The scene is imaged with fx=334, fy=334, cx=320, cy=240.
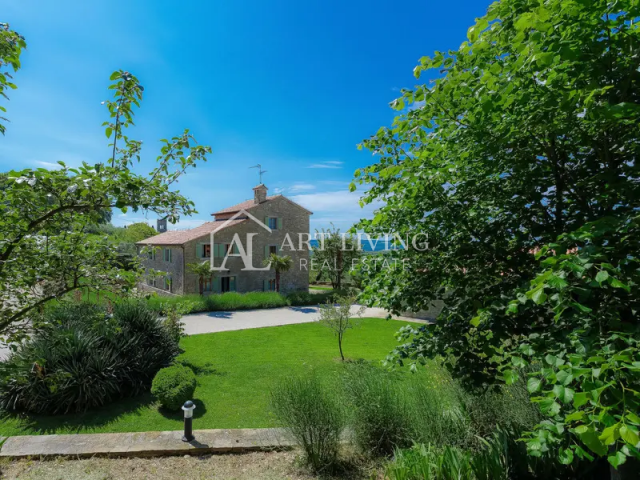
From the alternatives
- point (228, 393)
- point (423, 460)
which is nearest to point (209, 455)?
point (228, 393)

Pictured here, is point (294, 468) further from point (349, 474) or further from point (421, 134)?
point (421, 134)

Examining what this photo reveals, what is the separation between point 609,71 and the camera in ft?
7.47

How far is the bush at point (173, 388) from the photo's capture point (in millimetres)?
6480

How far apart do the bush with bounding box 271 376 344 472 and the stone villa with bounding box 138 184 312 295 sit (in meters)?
20.2

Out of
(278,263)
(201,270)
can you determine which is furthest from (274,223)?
(201,270)

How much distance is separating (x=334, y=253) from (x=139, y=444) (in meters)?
23.3

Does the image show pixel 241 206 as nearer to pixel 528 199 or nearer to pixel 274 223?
pixel 274 223

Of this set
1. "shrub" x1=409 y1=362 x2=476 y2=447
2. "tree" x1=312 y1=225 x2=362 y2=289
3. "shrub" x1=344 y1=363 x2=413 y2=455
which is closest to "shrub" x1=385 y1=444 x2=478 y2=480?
"shrub" x1=409 y1=362 x2=476 y2=447

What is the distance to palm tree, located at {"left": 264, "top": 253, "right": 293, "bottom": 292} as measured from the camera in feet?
81.0

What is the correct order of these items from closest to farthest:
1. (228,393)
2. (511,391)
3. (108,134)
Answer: (108,134), (511,391), (228,393)

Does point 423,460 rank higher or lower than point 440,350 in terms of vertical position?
lower

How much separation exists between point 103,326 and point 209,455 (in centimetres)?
278

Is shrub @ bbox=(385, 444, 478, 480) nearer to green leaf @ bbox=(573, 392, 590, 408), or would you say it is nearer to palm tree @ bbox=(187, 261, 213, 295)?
green leaf @ bbox=(573, 392, 590, 408)

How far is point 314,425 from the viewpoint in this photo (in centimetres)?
454
